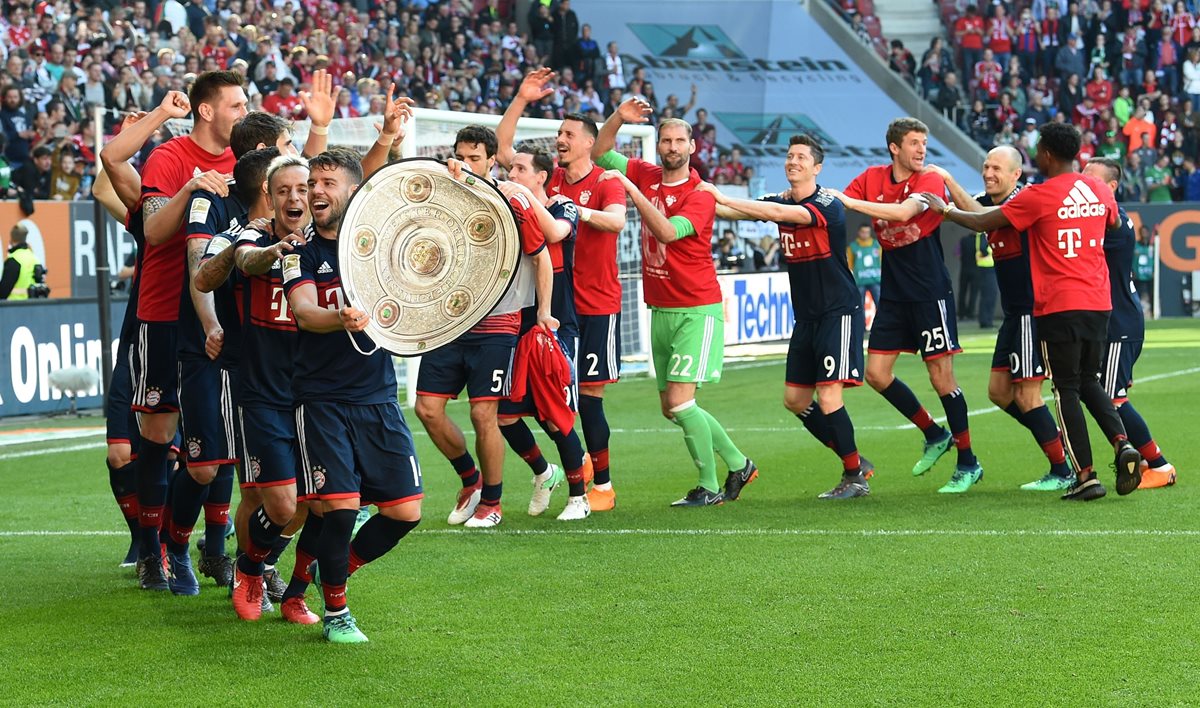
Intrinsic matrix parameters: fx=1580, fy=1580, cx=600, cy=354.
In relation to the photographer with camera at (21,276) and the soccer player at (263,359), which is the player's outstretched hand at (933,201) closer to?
the soccer player at (263,359)

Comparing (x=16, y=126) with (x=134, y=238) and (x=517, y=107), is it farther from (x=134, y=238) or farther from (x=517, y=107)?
(x=134, y=238)

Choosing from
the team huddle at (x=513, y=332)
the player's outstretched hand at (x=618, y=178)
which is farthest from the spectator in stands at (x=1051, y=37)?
the player's outstretched hand at (x=618, y=178)

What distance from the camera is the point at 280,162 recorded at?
5.81 meters

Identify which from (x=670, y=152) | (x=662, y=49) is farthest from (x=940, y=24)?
(x=670, y=152)

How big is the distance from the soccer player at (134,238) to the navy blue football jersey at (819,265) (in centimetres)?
384

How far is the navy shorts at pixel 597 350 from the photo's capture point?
937 centimetres

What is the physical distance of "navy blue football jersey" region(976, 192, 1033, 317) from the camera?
9.39 metres

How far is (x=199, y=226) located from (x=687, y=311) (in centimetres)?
369

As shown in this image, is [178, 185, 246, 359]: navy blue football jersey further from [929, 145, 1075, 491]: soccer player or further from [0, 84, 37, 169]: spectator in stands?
[0, 84, 37, 169]: spectator in stands

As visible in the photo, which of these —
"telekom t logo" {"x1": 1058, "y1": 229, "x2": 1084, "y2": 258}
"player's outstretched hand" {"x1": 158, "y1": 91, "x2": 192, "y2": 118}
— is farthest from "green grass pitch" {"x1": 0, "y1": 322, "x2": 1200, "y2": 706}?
"player's outstretched hand" {"x1": 158, "y1": 91, "x2": 192, "y2": 118}

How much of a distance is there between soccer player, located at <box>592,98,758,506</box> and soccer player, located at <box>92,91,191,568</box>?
3057 millimetres

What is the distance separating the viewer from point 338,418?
5691 millimetres

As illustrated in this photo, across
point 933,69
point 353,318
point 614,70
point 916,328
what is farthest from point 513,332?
point 933,69

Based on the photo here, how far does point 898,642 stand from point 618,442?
7054 mm
